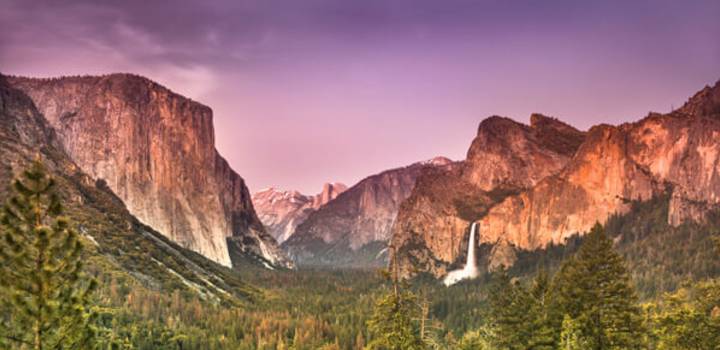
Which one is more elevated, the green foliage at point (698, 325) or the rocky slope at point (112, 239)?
the rocky slope at point (112, 239)

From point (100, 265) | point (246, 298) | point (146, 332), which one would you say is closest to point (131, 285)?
point (100, 265)

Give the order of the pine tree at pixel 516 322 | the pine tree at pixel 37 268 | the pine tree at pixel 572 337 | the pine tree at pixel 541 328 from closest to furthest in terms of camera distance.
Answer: the pine tree at pixel 37 268 → the pine tree at pixel 572 337 → the pine tree at pixel 541 328 → the pine tree at pixel 516 322

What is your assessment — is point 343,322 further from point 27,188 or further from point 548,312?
point 27,188

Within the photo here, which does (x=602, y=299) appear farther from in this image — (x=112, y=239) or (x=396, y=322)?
(x=112, y=239)

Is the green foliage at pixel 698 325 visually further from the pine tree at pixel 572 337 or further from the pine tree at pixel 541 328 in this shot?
the pine tree at pixel 541 328

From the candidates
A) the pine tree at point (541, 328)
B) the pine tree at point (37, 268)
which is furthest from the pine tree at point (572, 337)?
the pine tree at point (37, 268)
